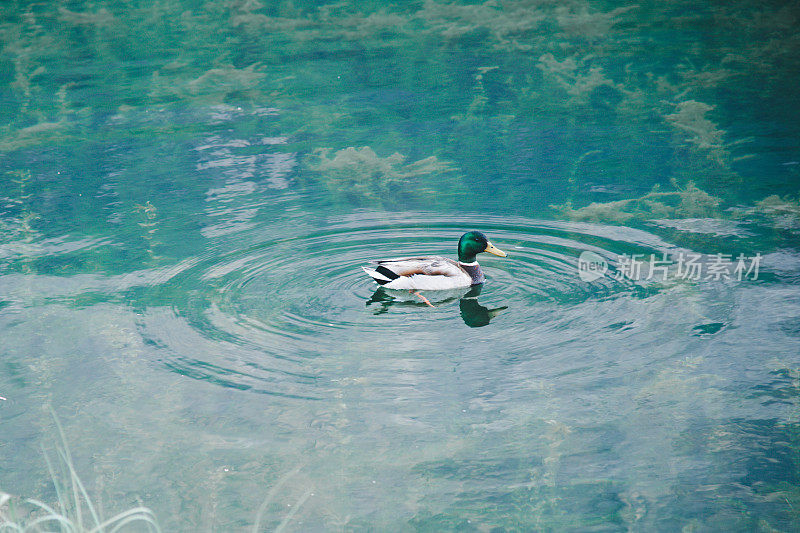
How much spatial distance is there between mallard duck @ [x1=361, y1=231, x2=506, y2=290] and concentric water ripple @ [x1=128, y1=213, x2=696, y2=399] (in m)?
0.11

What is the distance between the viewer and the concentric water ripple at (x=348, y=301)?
651 centimetres

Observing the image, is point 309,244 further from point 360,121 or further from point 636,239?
point 360,121

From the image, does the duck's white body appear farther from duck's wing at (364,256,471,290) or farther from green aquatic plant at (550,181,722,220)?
green aquatic plant at (550,181,722,220)

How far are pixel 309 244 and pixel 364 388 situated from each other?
2.71 m

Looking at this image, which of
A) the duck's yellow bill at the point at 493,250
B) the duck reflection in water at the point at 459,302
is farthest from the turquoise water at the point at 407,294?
the duck's yellow bill at the point at 493,250

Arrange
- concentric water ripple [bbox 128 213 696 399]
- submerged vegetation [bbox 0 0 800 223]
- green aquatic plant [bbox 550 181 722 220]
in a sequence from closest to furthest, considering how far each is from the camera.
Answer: concentric water ripple [bbox 128 213 696 399] → green aquatic plant [bbox 550 181 722 220] → submerged vegetation [bbox 0 0 800 223]

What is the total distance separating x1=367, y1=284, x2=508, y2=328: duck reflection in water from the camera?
282 inches

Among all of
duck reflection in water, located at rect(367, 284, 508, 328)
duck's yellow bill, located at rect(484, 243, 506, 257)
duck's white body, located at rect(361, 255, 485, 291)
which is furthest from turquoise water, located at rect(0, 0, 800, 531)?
duck's yellow bill, located at rect(484, 243, 506, 257)

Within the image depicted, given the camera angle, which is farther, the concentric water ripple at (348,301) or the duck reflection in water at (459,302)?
the duck reflection in water at (459,302)

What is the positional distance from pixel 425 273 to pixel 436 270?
11cm
